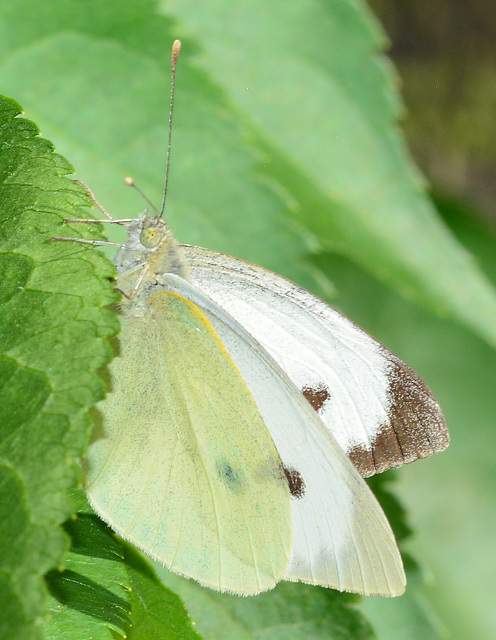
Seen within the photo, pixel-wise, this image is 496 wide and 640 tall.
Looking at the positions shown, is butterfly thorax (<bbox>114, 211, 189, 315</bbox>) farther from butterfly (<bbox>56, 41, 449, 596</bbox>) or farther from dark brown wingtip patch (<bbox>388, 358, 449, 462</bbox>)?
dark brown wingtip patch (<bbox>388, 358, 449, 462</bbox>)

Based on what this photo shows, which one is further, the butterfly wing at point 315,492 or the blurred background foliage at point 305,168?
the blurred background foliage at point 305,168

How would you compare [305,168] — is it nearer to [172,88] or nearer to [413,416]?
[172,88]

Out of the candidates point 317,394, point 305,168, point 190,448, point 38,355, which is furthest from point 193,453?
point 305,168

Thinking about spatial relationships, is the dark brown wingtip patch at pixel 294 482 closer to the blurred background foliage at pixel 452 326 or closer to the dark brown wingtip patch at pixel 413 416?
the dark brown wingtip patch at pixel 413 416

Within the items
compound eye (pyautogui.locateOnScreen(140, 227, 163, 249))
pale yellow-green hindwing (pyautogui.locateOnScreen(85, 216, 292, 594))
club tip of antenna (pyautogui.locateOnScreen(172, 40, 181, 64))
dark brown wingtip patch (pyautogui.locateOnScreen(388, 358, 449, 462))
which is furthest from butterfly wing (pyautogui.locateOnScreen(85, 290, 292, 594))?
club tip of antenna (pyautogui.locateOnScreen(172, 40, 181, 64))

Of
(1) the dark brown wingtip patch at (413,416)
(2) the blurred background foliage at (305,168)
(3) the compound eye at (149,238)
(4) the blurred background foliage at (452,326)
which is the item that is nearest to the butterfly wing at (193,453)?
(3) the compound eye at (149,238)

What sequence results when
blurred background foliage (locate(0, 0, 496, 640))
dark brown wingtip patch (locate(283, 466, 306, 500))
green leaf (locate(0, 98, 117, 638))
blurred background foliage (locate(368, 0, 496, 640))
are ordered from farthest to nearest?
blurred background foliage (locate(368, 0, 496, 640))
blurred background foliage (locate(0, 0, 496, 640))
dark brown wingtip patch (locate(283, 466, 306, 500))
green leaf (locate(0, 98, 117, 638))

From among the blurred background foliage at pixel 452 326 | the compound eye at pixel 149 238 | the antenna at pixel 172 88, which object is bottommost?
the blurred background foliage at pixel 452 326
